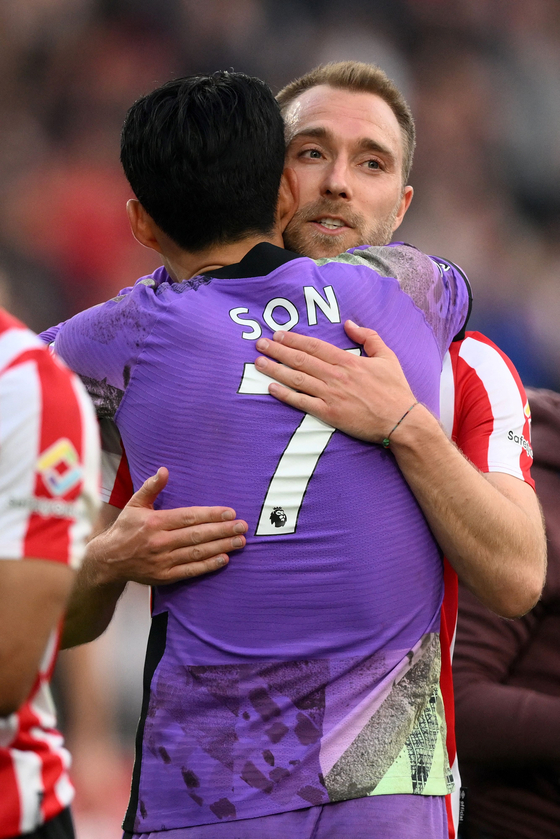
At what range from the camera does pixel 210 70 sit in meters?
6.57

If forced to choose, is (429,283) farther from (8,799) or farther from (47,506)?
(8,799)

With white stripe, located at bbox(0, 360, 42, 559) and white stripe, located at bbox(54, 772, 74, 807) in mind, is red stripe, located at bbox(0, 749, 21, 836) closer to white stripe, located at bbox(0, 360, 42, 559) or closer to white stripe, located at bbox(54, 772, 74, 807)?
white stripe, located at bbox(54, 772, 74, 807)

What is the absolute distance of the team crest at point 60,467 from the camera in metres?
1.30

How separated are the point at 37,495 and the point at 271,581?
0.64 meters

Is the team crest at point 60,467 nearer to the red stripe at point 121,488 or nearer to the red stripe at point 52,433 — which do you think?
the red stripe at point 52,433

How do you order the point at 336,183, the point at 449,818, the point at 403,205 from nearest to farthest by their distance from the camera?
the point at 449,818
the point at 336,183
the point at 403,205

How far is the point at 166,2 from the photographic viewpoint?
656 cm

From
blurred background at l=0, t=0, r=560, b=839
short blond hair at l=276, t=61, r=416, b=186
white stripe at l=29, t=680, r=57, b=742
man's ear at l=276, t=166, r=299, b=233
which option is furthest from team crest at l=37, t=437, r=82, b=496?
blurred background at l=0, t=0, r=560, b=839

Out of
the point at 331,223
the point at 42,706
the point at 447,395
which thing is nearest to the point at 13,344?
the point at 42,706

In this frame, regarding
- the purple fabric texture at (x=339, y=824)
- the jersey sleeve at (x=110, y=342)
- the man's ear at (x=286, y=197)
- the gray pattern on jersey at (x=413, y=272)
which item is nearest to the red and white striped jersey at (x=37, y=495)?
the purple fabric texture at (x=339, y=824)

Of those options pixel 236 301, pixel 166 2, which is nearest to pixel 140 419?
pixel 236 301

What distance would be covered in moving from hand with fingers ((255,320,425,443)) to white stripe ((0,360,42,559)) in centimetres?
65

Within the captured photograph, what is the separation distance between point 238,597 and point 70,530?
58 centimetres

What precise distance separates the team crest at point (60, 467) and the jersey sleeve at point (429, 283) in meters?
0.93
